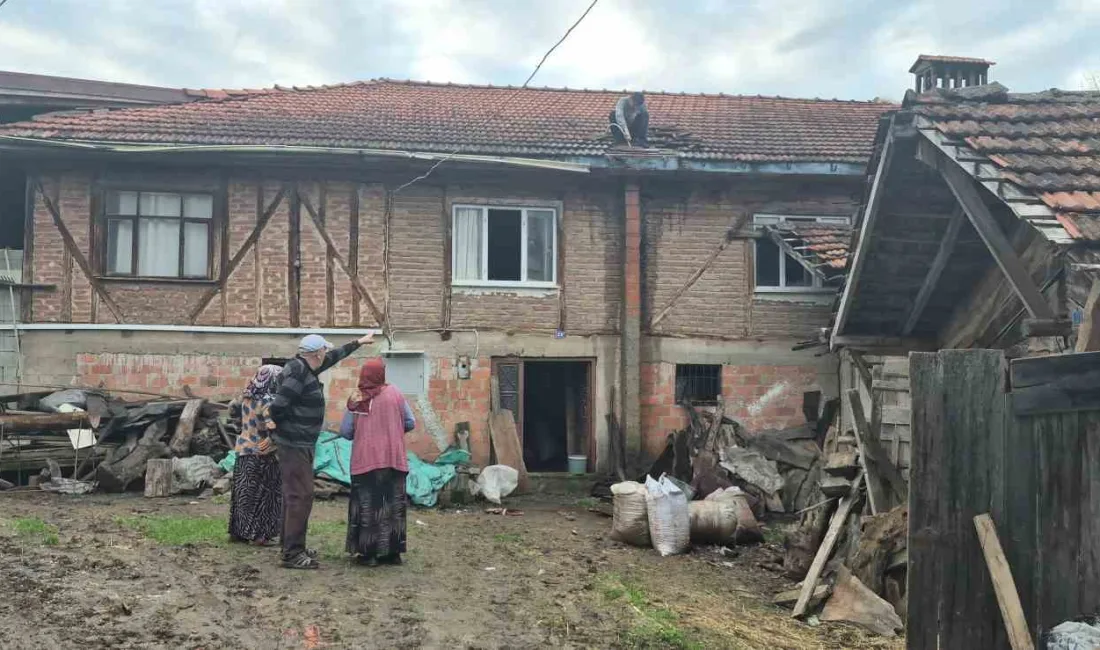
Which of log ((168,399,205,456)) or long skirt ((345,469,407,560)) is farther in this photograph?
log ((168,399,205,456))

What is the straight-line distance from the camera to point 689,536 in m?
8.38

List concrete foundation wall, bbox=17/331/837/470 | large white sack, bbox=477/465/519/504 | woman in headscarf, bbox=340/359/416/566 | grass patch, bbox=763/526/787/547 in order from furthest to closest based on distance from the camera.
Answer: concrete foundation wall, bbox=17/331/837/470
large white sack, bbox=477/465/519/504
grass patch, bbox=763/526/787/547
woman in headscarf, bbox=340/359/416/566

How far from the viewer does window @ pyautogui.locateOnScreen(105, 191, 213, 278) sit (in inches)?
474

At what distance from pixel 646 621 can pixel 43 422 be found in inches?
330

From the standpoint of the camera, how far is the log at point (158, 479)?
9930 millimetres

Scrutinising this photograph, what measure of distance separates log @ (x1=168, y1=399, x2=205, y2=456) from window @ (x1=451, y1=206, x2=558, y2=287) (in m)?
4.00

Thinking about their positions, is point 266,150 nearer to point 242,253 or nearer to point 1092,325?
point 242,253

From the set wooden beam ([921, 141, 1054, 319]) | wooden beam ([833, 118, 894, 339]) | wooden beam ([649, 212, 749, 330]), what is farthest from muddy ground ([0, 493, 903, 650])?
wooden beam ([649, 212, 749, 330])

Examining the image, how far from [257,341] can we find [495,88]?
24.3 feet

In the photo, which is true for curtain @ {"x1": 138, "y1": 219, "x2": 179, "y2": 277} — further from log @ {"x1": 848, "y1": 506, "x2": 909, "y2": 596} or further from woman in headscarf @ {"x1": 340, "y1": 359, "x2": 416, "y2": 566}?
log @ {"x1": 848, "y1": 506, "x2": 909, "y2": 596}

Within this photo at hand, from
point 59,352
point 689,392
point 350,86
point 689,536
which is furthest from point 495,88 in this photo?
point 689,536

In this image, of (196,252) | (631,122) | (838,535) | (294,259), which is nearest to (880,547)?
(838,535)

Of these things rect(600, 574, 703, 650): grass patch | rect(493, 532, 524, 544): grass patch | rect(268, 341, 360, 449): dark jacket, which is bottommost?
rect(493, 532, 524, 544): grass patch

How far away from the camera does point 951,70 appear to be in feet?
47.4
